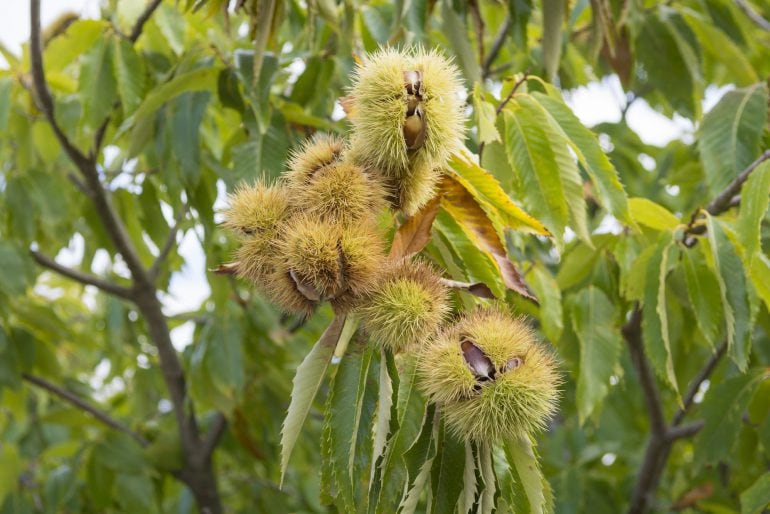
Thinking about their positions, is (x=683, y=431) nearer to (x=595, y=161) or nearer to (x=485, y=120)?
(x=595, y=161)

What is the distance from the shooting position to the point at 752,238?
1.31m

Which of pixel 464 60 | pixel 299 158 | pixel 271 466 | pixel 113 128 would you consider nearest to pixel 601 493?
pixel 271 466

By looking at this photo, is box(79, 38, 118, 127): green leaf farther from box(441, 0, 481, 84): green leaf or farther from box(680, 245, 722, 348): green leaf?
box(680, 245, 722, 348): green leaf

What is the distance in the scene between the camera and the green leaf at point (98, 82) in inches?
74.1

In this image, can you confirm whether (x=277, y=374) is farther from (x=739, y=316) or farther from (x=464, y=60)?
(x=739, y=316)

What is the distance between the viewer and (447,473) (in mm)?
997

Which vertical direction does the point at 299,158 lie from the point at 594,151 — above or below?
below

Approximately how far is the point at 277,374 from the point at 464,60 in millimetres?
1265

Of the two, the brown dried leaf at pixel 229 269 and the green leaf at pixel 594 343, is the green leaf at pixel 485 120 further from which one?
the green leaf at pixel 594 343

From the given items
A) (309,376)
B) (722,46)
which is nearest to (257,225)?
(309,376)

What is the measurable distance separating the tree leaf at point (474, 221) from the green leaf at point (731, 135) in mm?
814

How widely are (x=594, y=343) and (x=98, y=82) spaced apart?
1.13m

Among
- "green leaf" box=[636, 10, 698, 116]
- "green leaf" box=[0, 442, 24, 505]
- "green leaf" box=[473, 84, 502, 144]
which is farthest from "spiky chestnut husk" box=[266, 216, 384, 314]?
"green leaf" box=[0, 442, 24, 505]

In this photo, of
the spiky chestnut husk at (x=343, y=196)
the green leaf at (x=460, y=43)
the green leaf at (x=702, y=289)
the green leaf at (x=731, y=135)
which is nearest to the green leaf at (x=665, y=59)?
the green leaf at (x=731, y=135)
